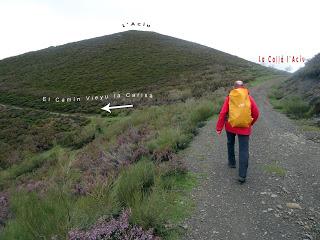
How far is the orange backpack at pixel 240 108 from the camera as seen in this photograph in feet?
22.2

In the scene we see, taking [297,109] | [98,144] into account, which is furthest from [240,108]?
[297,109]

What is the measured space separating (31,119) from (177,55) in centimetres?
3691

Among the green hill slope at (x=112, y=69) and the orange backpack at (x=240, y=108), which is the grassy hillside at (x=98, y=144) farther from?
the orange backpack at (x=240, y=108)

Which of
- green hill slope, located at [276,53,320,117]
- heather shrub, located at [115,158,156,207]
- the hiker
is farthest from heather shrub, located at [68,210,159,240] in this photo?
green hill slope, located at [276,53,320,117]

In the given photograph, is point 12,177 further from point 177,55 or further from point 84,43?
point 84,43

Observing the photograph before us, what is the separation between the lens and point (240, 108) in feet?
22.3

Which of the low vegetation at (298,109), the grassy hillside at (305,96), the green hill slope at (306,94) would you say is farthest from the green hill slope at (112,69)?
the low vegetation at (298,109)

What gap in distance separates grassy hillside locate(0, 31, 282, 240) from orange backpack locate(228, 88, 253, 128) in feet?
4.95

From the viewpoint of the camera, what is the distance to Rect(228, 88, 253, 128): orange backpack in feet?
22.2

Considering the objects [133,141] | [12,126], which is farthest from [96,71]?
[133,141]

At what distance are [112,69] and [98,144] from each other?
4298 centimetres

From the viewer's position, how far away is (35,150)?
2144 centimetres

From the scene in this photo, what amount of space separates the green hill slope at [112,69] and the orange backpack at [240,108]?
938 inches

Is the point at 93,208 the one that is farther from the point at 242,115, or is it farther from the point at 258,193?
the point at 242,115
